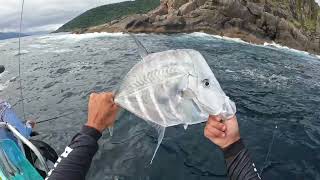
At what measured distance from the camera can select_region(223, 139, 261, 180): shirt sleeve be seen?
335 cm

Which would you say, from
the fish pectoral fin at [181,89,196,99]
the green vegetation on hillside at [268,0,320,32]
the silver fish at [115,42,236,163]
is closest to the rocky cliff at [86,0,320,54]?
the green vegetation on hillside at [268,0,320,32]

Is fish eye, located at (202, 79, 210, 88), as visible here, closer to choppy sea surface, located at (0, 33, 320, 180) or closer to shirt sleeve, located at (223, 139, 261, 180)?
shirt sleeve, located at (223, 139, 261, 180)

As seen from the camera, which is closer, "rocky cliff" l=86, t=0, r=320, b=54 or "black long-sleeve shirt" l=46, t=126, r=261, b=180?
"black long-sleeve shirt" l=46, t=126, r=261, b=180

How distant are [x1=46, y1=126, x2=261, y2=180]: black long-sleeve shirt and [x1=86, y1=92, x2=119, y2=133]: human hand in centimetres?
7

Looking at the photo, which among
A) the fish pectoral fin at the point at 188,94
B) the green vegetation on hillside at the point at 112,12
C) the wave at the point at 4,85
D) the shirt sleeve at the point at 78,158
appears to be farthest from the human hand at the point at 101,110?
the green vegetation on hillside at the point at 112,12

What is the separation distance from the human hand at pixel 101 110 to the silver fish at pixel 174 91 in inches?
10.1

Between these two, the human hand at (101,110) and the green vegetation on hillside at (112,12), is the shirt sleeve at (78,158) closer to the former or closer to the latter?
the human hand at (101,110)

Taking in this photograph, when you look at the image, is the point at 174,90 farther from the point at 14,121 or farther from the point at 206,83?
the point at 14,121

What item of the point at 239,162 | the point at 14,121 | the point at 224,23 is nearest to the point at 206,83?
the point at 239,162

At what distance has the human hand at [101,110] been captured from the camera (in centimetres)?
346

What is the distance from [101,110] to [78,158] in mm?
446

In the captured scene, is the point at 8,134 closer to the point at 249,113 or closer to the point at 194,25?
the point at 249,113

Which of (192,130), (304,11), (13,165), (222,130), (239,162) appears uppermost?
(222,130)

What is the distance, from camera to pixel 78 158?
345 cm
